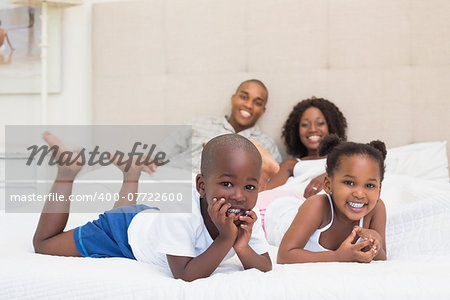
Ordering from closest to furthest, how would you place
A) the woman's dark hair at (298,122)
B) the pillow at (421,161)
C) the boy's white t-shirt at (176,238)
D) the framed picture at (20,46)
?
1. the boy's white t-shirt at (176,238)
2. the pillow at (421,161)
3. the woman's dark hair at (298,122)
4. the framed picture at (20,46)

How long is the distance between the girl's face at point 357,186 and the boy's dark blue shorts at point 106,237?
54 cm

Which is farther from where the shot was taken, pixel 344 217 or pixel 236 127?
pixel 236 127

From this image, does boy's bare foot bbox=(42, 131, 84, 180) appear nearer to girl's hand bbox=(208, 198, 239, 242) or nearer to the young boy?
the young boy

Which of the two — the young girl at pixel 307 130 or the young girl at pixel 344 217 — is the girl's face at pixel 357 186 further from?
the young girl at pixel 307 130

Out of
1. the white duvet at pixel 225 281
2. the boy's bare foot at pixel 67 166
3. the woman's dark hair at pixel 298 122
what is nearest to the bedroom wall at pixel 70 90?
the woman's dark hair at pixel 298 122

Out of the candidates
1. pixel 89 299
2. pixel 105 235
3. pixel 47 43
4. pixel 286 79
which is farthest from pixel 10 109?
pixel 89 299

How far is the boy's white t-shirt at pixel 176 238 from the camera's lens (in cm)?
110

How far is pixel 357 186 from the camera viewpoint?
1330 millimetres

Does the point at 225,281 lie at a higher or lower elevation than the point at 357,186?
lower

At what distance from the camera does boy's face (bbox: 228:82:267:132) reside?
2.40 meters

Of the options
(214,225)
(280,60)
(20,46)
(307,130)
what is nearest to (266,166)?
(307,130)

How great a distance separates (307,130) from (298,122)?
7 centimetres

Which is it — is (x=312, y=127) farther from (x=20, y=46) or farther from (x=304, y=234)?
(x=20, y=46)

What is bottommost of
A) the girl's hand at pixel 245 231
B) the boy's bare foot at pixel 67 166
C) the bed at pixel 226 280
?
the bed at pixel 226 280
